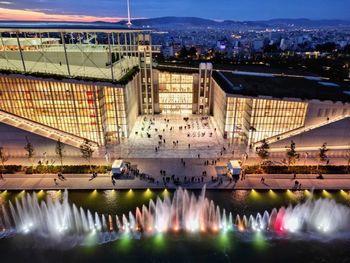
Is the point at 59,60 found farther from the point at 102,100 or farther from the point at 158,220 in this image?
the point at 158,220

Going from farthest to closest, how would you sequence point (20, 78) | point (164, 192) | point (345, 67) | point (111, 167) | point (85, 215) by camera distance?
point (345, 67)
point (20, 78)
point (111, 167)
point (164, 192)
point (85, 215)

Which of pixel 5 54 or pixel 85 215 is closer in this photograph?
pixel 85 215

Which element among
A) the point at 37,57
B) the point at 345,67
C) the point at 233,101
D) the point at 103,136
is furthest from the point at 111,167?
the point at 345,67

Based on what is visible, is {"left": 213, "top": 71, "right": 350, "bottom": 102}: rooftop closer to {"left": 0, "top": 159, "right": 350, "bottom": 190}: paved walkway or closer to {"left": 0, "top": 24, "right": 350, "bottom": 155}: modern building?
{"left": 0, "top": 24, "right": 350, "bottom": 155}: modern building

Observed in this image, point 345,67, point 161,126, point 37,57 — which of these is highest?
point 37,57

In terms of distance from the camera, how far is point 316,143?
2478 inches

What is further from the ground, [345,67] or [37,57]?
[37,57]

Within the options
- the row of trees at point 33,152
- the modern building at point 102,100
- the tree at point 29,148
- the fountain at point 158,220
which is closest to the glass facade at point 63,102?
the modern building at point 102,100

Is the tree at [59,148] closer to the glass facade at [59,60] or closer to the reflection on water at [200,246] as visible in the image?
the reflection on water at [200,246]

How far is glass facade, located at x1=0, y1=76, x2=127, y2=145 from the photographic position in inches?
2406

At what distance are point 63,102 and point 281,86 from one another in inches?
2269

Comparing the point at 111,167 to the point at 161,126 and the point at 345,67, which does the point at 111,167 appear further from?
the point at 345,67

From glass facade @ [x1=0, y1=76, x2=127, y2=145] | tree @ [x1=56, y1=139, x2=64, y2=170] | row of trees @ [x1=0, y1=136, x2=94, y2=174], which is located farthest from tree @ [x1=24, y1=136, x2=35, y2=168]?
glass facade @ [x1=0, y1=76, x2=127, y2=145]

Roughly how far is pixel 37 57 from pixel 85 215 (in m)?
49.8
